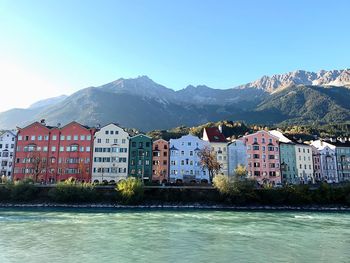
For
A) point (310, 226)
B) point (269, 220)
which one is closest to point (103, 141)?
point (269, 220)

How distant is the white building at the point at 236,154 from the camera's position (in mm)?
87062

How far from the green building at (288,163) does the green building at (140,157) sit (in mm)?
35591

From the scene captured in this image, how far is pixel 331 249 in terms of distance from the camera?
29.4 m

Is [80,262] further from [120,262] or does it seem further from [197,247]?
[197,247]

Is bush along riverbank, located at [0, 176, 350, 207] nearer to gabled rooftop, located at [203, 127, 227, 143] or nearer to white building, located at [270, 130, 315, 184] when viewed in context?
gabled rooftop, located at [203, 127, 227, 143]

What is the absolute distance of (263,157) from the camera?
8875cm

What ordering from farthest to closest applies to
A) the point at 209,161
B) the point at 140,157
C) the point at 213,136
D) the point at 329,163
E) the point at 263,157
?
the point at 329,163
the point at 213,136
the point at 263,157
the point at 140,157
the point at 209,161

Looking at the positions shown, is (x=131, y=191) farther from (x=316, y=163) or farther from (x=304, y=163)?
(x=316, y=163)

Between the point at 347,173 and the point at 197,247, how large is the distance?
283 feet

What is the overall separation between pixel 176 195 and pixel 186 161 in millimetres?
19275

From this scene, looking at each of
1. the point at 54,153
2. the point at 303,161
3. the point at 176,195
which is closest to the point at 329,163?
the point at 303,161

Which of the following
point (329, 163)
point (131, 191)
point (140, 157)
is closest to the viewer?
point (131, 191)

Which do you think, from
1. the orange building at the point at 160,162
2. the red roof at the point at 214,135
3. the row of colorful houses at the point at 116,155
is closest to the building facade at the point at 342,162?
the row of colorful houses at the point at 116,155

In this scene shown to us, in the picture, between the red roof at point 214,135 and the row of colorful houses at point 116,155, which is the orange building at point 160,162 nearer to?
the row of colorful houses at point 116,155
